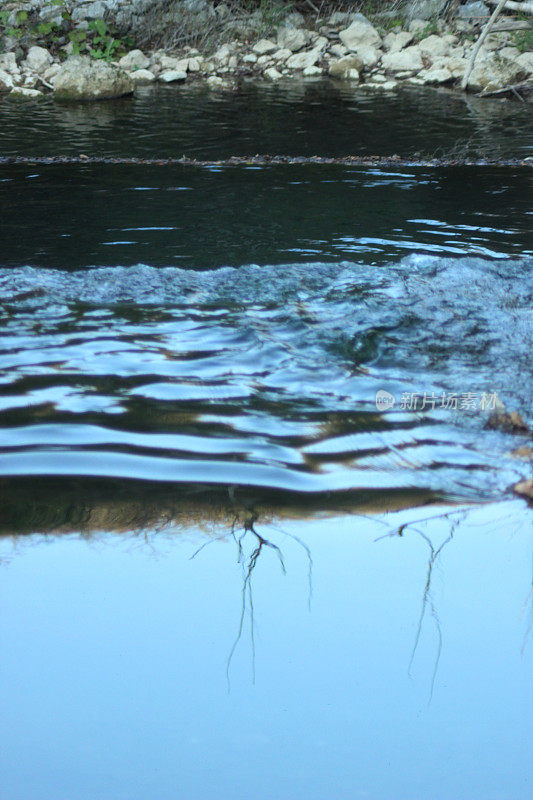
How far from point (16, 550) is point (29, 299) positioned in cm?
245

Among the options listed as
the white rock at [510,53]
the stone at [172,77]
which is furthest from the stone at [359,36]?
the stone at [172,77]

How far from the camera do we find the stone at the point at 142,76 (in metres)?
17.0

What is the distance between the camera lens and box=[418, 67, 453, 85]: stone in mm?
15323

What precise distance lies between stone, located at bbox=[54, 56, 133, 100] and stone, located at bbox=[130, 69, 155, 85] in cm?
176

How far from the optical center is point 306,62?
57.2 feet

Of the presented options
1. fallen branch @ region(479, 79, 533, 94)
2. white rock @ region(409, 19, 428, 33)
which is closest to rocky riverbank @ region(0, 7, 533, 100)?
white rock @ region(409, 19, 428, 33)

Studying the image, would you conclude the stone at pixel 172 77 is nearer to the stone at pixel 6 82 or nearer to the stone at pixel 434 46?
the stone at pixel 6 82

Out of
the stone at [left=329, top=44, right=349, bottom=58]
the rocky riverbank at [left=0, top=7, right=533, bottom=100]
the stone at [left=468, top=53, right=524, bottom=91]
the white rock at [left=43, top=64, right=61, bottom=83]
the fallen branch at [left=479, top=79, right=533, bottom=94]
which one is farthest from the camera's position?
the stone at [left=329, top=44, right=349, bottom=58]

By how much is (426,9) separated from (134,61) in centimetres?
661

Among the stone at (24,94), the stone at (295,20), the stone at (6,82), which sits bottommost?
the stone at (24,94)

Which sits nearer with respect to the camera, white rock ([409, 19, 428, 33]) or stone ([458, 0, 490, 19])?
stone ([458, 0, 490, 19])

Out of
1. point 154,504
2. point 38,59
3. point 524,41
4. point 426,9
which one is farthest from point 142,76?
point 154,504

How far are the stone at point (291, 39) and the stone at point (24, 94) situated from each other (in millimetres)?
5887

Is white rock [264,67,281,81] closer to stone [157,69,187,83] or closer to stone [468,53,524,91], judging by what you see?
stone [157,69,187,83]
